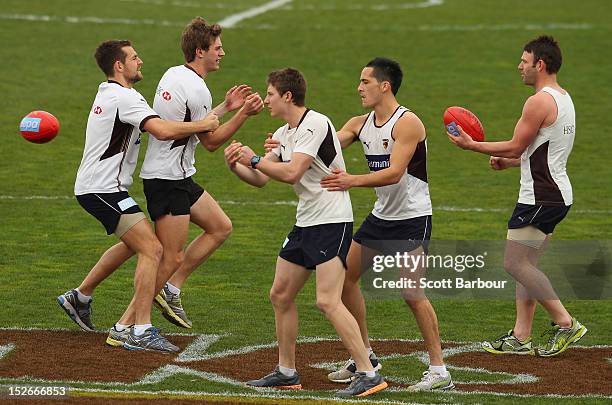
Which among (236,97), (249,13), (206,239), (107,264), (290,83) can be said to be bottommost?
(107,264)

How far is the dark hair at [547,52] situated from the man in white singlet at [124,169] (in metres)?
2.74

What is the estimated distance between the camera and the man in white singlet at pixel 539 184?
36.6 ft

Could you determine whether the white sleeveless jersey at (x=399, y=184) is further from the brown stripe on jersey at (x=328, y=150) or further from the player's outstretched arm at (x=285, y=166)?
the player's outstretched arm at (x=285, y=166)

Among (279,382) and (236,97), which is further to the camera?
(236,97)

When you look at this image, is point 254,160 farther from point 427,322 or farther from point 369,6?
point 369,6

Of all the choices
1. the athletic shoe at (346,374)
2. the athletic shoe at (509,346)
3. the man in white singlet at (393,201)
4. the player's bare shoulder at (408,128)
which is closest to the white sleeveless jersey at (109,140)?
the man in white singlet at (393,201)

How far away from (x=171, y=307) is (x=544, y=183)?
3515mm

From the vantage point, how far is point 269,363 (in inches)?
424

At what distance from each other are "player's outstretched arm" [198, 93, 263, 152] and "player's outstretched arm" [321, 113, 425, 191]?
4.41 feet

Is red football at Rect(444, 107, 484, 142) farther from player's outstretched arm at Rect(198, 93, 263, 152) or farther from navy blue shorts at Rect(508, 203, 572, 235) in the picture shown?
player's outstretched arm at Rect(198, 93, 263, 152)

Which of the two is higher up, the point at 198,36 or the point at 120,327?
the point at 198,36

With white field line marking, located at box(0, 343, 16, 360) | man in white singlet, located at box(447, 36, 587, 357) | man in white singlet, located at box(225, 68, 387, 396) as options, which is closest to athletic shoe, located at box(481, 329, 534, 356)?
man in white singlet, located at box(447, 36, 587, 357)

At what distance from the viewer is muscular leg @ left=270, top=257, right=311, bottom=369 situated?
A: 9867 millimetres

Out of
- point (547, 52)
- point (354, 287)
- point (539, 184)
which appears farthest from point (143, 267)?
point (547, 52)
